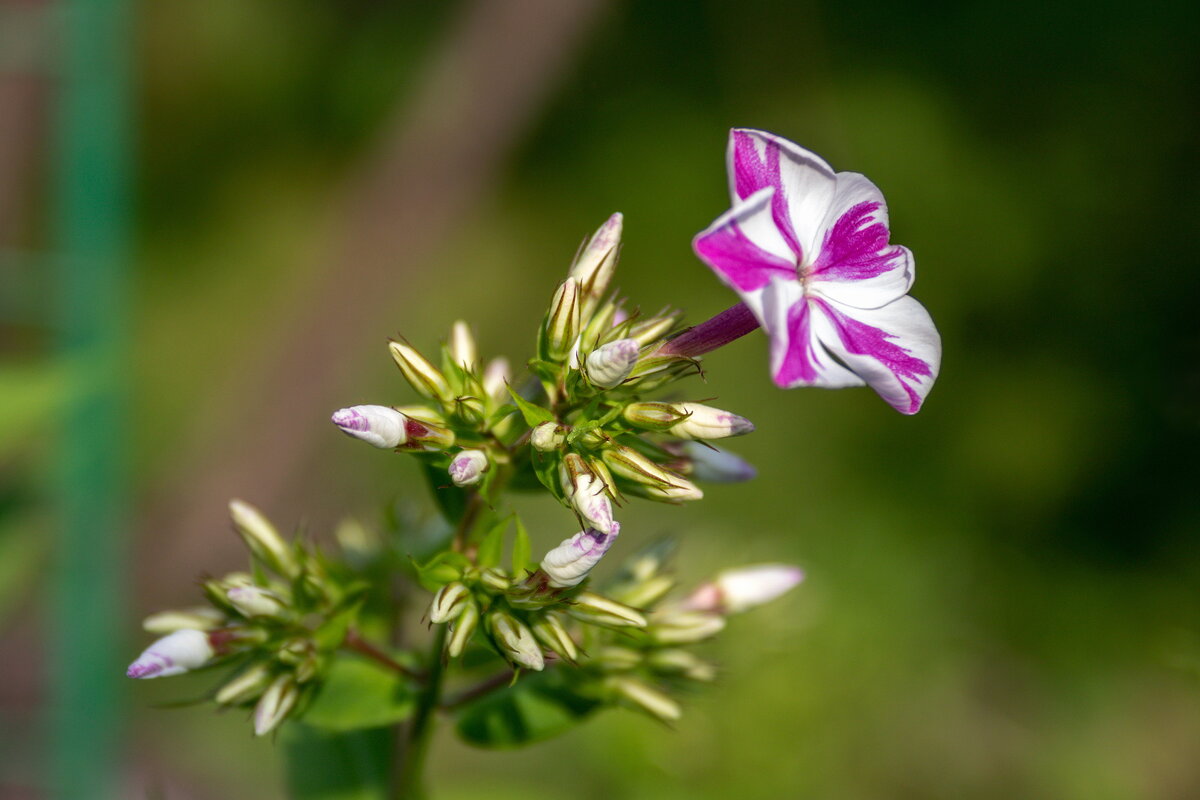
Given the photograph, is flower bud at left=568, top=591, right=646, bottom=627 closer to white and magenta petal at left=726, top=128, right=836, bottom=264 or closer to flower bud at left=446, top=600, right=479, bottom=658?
flower bud at left=446, top=600, right=479, bottom=658

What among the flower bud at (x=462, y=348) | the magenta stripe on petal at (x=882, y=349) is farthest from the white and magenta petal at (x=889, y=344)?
the flower bud at (x=462, y=348)

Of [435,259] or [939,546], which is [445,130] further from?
[939,546]

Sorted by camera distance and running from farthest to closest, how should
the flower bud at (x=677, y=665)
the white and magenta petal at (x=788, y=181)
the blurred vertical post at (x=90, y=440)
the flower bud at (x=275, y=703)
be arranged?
the blurred vertical post at (x=90, y=440) → the flower bud at (x=677, y=665) → the flower bud at (x=275, y=703) → the white and magenta petal at (x=788, y=181)

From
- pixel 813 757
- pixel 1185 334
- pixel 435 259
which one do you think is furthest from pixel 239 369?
pixel 1185 334

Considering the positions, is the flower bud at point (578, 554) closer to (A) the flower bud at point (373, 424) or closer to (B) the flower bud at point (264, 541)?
(A) the flower bud at point (373, 424)

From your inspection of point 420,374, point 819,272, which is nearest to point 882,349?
point 819,272

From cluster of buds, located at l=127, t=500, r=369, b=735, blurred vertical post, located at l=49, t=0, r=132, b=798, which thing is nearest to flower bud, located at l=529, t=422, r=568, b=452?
cluster of buds, located at l=127, t=500, r=369, b=735
